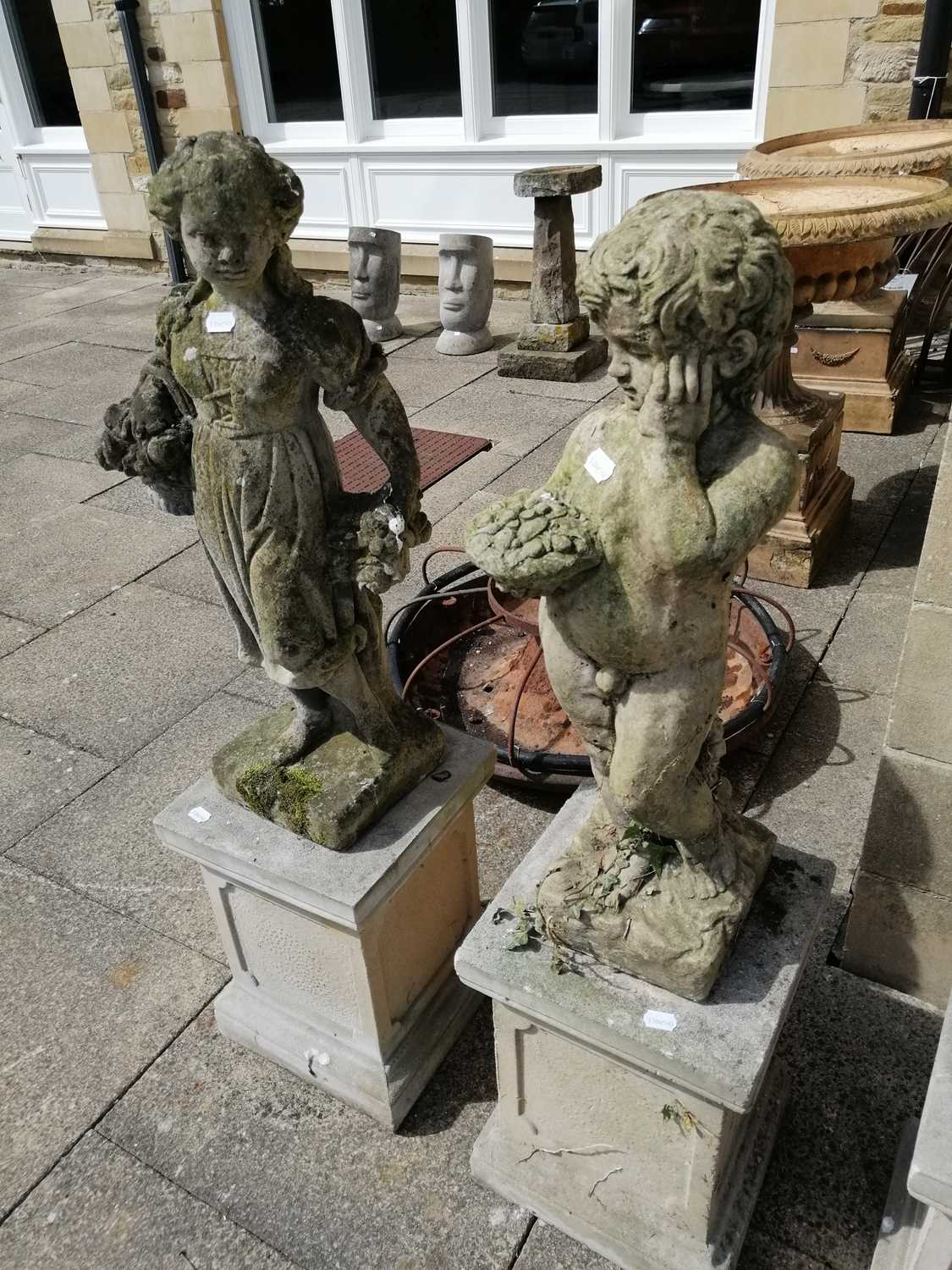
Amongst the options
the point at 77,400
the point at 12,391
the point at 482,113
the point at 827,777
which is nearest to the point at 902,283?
the point at 827,777

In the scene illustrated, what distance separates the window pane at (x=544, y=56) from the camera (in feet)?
26.3

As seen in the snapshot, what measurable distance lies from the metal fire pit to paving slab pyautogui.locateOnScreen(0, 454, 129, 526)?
117 inches

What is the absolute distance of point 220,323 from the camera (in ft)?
6.37

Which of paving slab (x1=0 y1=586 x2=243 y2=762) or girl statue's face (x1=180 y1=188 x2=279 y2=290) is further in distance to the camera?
paving slab (x1=0 y1=586 x2=243 y2=762)

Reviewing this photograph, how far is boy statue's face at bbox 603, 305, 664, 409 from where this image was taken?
56.0 inches

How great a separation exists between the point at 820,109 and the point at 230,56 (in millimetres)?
5667

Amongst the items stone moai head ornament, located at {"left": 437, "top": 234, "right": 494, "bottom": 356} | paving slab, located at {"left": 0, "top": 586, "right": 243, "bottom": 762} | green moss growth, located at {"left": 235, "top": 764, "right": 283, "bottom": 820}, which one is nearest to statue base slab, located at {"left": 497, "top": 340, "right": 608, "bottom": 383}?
stone moai head ornament, located at {"left": 437, "top": 234, "right": 494, "bottom": 356}

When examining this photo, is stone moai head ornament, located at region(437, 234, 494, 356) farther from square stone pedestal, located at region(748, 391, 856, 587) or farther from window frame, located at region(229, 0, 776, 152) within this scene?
square stone pedestal, located at region(748, 391, 856, 587)

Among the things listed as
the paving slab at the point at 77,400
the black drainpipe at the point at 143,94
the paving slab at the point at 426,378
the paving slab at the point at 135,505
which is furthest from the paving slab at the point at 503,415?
the black drainpipe at the point at 143,94

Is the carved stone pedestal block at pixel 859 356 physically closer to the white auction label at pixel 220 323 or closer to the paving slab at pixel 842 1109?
the paving slab at pixel 842 1109

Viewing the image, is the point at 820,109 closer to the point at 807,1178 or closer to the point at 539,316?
the point at 539,316

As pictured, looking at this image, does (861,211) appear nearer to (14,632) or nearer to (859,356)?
(859,356)

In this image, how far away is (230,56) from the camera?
916cm

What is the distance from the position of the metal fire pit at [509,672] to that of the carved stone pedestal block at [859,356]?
2.18m
